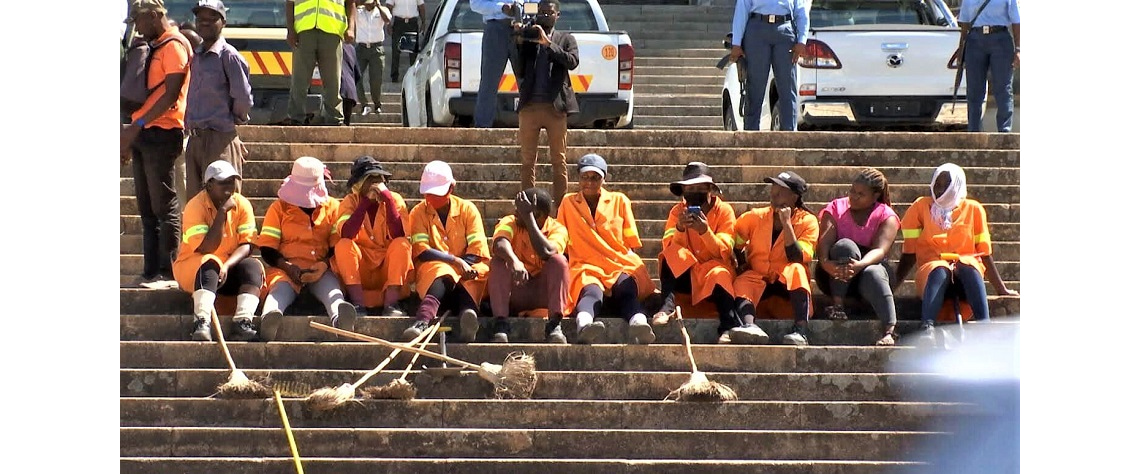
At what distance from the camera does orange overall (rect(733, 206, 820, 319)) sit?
12.8 m

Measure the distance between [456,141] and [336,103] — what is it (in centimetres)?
152

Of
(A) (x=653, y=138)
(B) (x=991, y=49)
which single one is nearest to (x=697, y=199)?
(A) (x=653, y=138)

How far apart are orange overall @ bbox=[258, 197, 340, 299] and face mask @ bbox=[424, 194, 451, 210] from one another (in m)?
0.58

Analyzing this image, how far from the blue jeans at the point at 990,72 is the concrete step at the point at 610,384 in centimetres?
451

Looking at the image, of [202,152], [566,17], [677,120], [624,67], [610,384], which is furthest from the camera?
[677,120]

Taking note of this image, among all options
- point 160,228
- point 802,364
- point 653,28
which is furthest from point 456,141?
point 653,28

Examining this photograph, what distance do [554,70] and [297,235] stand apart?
2.39 m

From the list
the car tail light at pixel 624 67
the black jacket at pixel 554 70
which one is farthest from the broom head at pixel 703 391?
the car tail light at pixel 624 67

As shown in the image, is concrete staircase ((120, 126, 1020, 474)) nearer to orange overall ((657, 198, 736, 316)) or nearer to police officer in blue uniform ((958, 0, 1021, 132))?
orange overall ((657, 198, 736, 316))

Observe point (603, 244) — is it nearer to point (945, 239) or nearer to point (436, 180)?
point (436, 180)

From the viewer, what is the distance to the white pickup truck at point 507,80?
56.3 feet

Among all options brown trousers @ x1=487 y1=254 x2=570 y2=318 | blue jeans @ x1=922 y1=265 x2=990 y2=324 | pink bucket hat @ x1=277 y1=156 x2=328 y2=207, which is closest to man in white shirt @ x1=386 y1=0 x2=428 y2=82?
pink bucket hat @ x1=277 y1=156 x2=328 y2=207

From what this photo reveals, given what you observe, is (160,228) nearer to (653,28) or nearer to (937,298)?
(937,298)

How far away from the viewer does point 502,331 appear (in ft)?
41.1
